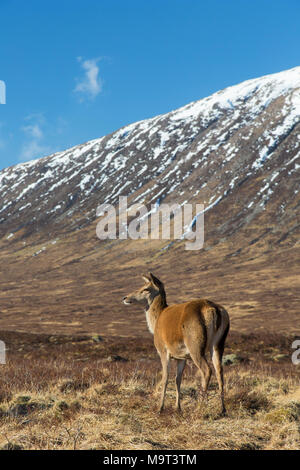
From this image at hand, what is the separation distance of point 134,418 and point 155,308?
2789 mm

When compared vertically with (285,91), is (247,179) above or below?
below

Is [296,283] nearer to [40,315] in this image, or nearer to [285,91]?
[40,315]

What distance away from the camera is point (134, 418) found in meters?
6.64

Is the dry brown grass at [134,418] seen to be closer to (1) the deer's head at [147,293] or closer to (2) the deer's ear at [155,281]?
(1) the deer's head at [147,293]

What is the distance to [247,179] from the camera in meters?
138

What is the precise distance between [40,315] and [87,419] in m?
51.4

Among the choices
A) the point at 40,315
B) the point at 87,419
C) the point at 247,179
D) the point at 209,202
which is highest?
the point at 247,179

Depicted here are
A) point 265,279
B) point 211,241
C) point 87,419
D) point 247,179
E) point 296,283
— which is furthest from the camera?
point 247,179

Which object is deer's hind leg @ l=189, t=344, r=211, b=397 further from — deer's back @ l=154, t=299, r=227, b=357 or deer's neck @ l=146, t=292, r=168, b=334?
deer's neck @ l=146, t=292, r=168, b=334

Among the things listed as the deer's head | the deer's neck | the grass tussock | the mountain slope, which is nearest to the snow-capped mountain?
the mountain slope

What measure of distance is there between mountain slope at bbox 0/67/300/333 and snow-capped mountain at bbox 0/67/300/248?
1.79ft

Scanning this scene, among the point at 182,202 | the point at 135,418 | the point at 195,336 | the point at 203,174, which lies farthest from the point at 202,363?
the point at 203,174

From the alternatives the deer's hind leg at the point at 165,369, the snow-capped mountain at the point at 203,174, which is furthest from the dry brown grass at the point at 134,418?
the snow-capped mountain at the point at 203,174

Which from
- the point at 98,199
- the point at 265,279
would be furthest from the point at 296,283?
the point at 98,199
